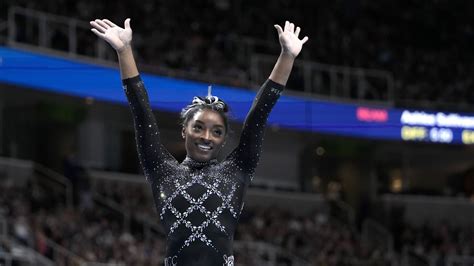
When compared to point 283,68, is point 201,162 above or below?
below

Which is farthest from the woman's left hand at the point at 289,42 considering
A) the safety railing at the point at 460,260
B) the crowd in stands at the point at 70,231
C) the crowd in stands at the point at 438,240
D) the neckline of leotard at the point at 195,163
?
the crowd in stands at the point at 438,240

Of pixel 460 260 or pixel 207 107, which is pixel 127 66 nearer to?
pixel 207 107

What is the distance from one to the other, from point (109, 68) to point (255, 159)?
49.7ft

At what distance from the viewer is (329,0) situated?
2781 cm

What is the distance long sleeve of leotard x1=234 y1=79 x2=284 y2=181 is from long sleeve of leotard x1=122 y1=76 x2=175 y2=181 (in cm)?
31

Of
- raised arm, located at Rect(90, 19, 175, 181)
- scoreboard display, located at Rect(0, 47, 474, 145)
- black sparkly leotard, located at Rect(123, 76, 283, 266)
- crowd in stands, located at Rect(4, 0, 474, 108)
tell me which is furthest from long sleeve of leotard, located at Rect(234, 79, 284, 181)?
crowd in stands, located at Rect(4, 0, 474, 108)

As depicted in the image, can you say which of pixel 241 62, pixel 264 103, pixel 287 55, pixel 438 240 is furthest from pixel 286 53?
pixel 438 240

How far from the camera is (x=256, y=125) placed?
14.6ft

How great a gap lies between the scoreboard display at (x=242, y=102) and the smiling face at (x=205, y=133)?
12870 millimetres

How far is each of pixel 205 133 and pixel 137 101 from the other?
1.02 ft

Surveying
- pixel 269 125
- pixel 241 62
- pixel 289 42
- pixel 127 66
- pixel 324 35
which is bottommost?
pixel 127 66

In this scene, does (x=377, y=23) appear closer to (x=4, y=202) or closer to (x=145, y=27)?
(x=145, y=27)

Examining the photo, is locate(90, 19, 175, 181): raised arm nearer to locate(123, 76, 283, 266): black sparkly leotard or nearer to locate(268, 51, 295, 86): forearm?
locate(123, 76, 283, 266): black sparkly leotard

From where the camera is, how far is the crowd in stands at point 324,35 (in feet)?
71.1
